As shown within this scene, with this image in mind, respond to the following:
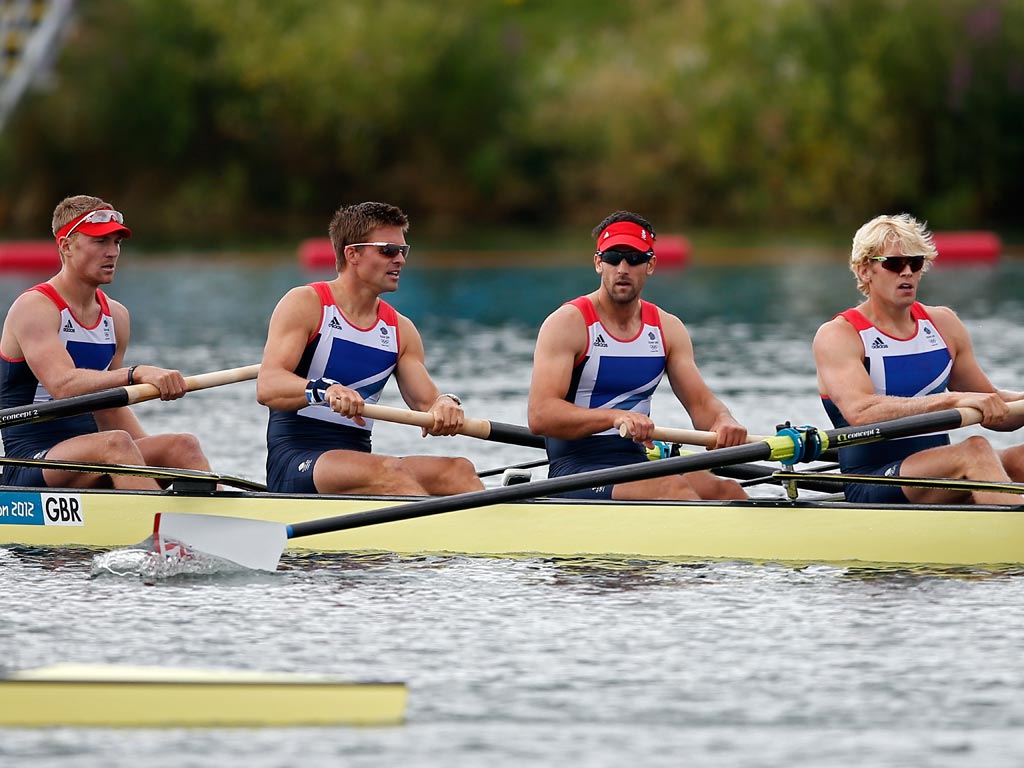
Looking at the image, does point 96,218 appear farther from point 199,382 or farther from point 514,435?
point 514,435

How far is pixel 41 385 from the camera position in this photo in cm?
884

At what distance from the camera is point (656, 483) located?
8.34 m

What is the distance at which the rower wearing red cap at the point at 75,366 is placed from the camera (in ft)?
28.3

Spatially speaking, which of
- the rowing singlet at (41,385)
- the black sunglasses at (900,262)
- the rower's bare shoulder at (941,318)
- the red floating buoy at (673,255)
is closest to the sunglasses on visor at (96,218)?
the rowing singlet at (41,385)

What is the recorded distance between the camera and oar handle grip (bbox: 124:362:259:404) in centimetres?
854

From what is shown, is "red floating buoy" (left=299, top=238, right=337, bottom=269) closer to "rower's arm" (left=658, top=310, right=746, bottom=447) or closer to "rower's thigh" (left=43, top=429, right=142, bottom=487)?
"rower's thigh" (left=43, top=429, right=142, bottom=487)

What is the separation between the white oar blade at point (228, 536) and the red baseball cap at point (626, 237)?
1989 millimetres

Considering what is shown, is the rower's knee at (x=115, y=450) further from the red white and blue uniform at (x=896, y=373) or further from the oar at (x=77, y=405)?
the red white and blue uniform at (x=896, y=373)

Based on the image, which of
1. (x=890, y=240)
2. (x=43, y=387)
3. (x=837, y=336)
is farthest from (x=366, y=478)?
(x=890, y=240)

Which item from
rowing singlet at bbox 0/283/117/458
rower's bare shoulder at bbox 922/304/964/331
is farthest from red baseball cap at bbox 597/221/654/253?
rowing singlet at bbox 0/283/117/458

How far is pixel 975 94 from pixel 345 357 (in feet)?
98.6

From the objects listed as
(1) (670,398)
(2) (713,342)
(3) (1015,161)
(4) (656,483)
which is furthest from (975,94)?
(4) (656,483)

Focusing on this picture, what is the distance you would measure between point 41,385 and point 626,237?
3.02 metres

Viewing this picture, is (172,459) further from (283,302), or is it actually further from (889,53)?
(889,53)
